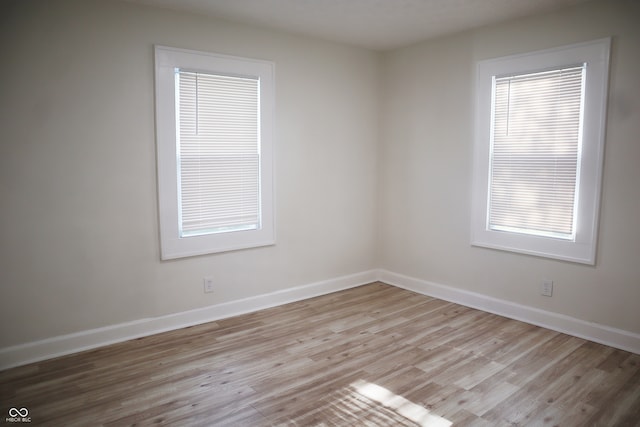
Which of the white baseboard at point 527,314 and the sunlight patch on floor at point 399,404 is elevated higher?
the white baseboard at point 527,314

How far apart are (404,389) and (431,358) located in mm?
502

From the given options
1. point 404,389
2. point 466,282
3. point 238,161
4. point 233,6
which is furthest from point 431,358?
point 233,6

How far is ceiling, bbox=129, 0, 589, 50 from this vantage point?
3.29m

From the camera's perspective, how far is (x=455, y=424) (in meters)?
2.34

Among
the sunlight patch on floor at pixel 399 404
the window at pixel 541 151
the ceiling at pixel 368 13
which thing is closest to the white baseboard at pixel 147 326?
the sunlight patch on floor at pixel 399 404

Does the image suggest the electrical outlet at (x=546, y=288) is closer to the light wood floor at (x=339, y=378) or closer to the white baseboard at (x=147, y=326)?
the light wood floor at (x=339, y=378)

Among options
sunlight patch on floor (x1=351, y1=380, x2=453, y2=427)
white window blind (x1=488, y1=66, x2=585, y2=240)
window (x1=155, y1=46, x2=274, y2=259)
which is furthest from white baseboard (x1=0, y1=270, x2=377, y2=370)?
white window blind (x1=488, y1=66, x2=585, y2=240)

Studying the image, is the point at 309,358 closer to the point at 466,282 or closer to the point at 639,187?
the point at 466,282

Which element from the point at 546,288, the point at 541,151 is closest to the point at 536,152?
the point at 541,151

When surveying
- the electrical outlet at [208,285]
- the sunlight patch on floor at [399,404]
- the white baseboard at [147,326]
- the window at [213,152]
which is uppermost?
the window at [213,152]

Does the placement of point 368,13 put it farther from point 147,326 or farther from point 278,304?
point 147,326

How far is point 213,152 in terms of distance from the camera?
12.2 ft

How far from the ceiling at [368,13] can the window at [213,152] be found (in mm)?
362

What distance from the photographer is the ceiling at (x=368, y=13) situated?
3.29 meters
